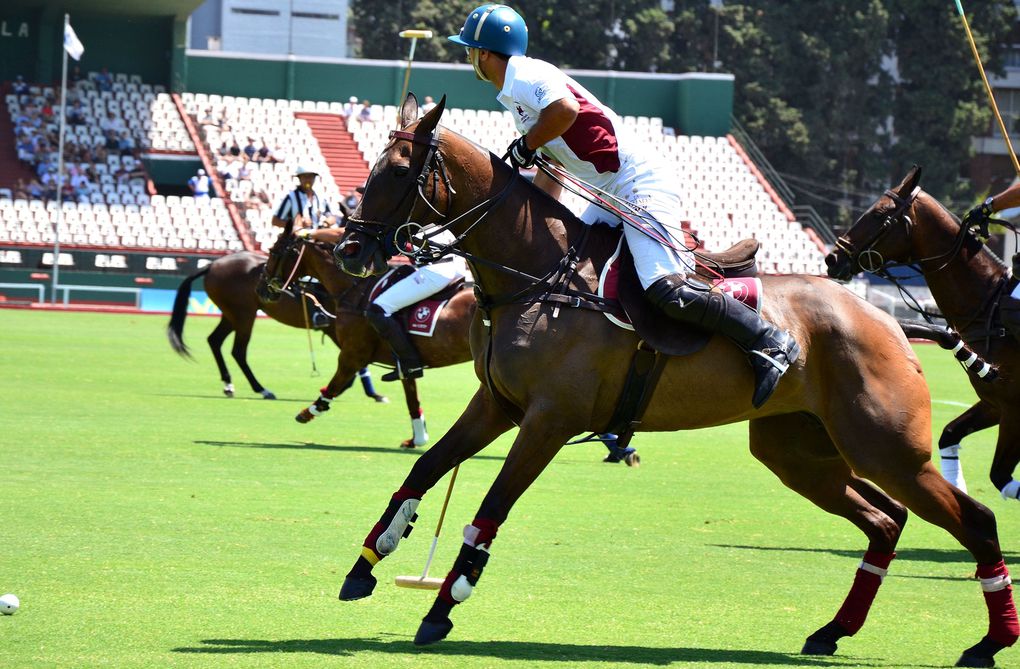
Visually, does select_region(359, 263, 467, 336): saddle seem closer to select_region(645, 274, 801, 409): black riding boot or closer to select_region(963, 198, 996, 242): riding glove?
select_region(963, 198, 996, 242): riding glove

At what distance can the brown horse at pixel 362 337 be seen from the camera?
14.1 m

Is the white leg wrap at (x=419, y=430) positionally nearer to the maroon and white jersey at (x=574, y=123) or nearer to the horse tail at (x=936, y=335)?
the horse tail at (x=936, y=335)

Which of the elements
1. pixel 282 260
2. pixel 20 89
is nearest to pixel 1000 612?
pixel 282 260

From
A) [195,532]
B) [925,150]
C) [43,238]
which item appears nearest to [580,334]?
[195,532]

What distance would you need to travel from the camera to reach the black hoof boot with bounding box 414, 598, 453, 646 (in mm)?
6477

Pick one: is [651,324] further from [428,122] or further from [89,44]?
[89,44]

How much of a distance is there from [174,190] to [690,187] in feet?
59.2

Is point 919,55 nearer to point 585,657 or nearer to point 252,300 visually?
point 252,300

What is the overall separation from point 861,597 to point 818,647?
418mm

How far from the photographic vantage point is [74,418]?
49.9ft

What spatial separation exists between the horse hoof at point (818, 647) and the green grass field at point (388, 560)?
Answer: 0.09 meters

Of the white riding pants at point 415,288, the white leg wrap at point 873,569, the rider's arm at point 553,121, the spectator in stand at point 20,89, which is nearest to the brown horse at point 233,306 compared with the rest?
the white riding pants at point 415,288

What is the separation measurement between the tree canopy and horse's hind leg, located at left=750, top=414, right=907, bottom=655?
5523cm

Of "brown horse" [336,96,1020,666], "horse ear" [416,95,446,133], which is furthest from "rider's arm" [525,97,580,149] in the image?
"horse ear" [416,95,446,133]
